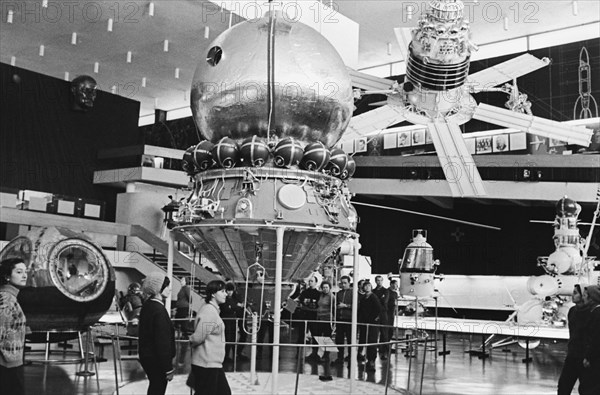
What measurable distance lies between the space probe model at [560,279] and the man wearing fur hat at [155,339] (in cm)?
1090

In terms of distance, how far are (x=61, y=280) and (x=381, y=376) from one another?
502cm

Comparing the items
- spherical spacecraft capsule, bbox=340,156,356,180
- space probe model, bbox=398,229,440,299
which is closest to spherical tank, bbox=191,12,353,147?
spherical spacecraft capsule, bbox=340,156,356,180

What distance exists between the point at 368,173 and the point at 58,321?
15615 mm

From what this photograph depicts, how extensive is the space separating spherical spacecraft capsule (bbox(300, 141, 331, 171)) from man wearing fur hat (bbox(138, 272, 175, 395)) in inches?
60.0

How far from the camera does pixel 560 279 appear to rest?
14281 millimetres

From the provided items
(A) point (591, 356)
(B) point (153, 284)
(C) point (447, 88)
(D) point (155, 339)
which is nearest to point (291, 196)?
(B) point (153, 284)

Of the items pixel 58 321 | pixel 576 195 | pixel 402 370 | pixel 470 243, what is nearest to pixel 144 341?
pixel 58 321

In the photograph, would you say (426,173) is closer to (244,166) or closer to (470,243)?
(470,243)

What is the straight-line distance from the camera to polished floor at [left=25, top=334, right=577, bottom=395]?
24.8 ft

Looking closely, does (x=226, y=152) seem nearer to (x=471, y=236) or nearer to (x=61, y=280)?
(x=61, y=280)

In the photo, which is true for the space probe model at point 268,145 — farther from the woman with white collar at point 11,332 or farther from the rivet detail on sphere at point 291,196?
the woman with white collar at point 11,332

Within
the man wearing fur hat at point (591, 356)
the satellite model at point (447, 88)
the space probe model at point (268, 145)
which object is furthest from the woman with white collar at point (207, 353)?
the satellite model at point (447, 88)

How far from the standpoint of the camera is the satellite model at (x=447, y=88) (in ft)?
30.1

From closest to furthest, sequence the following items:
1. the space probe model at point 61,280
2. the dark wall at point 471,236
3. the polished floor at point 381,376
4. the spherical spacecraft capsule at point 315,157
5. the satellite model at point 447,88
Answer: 1. the spherical spacecraft capsule at point 315,157
2. the polished floor at point 381,376
3. the space probe model at point 61,280
4. the satellite model at point 447,88
5. the dark wall at point 471,236
